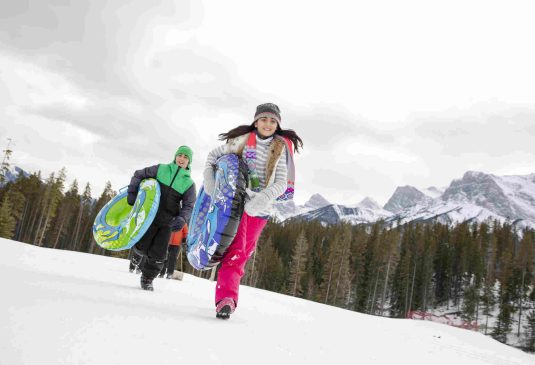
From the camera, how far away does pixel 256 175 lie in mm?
4734

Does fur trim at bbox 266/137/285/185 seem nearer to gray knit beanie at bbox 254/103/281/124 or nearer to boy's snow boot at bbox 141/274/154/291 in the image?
gray knit beanie at bbox 254/103/281/124

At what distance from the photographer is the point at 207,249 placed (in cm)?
416

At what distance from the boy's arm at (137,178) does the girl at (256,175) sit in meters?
1.63

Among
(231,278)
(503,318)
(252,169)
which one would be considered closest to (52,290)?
(231,278)

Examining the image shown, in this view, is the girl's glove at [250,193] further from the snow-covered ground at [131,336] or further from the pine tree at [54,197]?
the pine tree at [54,197]

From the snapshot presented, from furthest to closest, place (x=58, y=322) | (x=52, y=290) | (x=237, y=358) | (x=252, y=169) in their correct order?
(x=252, y=169)
(x=52, y=290)
(x=237, y=358)
(x=58, y=322)

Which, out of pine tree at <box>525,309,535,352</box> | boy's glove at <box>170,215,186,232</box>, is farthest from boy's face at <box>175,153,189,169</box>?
pine tree at <box>525,309,535,352</box>

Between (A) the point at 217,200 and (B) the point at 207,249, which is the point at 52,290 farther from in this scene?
(A) the point at 217,200

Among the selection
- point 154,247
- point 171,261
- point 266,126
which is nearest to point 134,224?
point 154,247

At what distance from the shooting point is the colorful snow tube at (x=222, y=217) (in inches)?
162

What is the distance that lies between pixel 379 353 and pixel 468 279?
247 feet

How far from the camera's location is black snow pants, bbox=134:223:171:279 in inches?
221

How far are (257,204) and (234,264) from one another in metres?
0.82

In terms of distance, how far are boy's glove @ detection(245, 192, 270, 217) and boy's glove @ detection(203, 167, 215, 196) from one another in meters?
0.65
